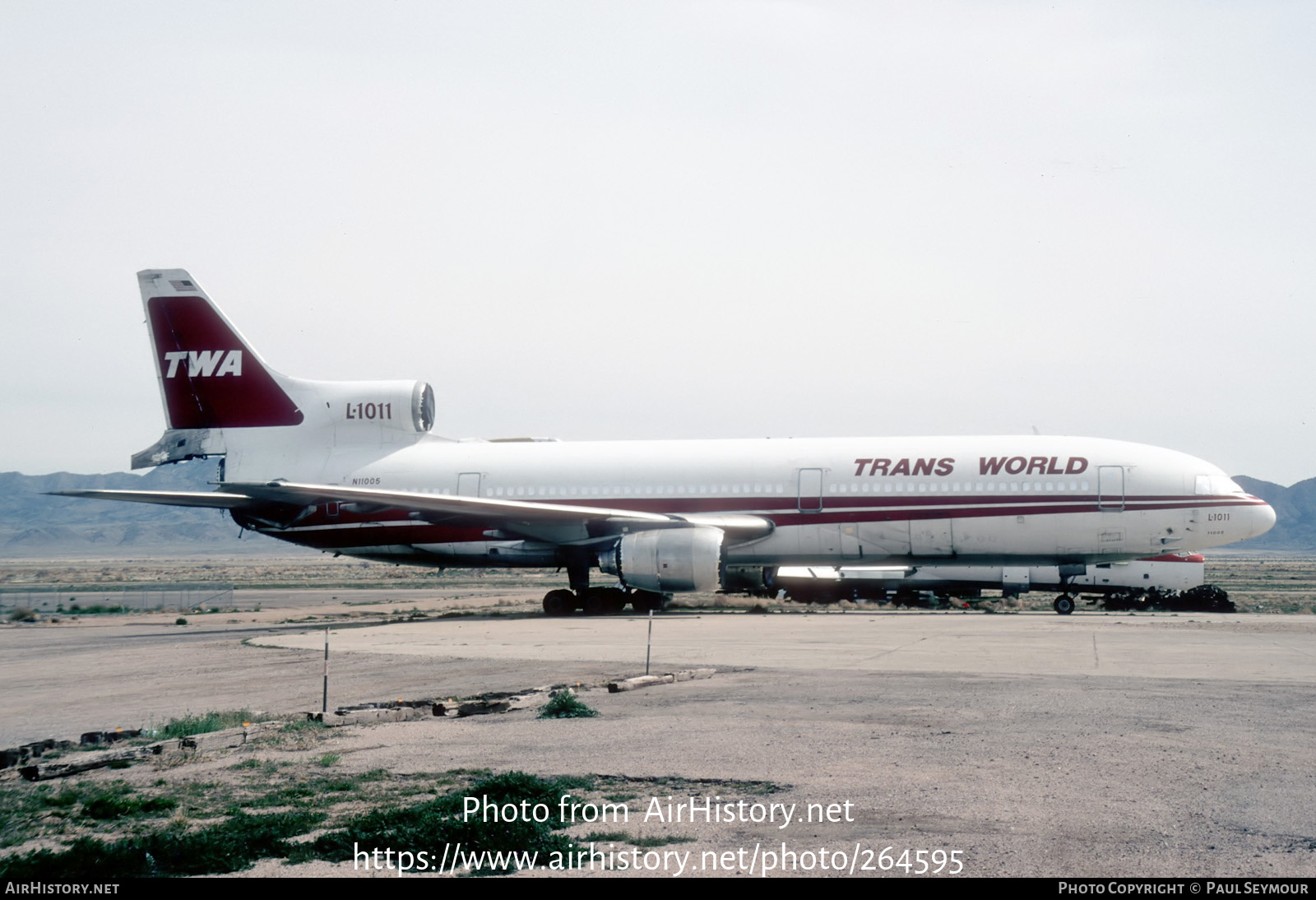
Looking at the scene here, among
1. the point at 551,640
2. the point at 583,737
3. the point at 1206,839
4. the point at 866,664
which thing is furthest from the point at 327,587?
the point at 1206,839

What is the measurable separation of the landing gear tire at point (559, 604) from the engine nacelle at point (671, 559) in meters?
3.60

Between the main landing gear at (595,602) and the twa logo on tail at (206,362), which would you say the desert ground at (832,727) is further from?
the twa logo on tail at (206,362)

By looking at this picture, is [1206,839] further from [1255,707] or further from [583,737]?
[1255,707]

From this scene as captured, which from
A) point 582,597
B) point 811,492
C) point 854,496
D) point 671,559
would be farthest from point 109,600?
point 854,496

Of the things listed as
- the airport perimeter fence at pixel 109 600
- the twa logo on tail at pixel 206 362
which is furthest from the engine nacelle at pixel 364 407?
the airport perimeter fence at pixel 109 600

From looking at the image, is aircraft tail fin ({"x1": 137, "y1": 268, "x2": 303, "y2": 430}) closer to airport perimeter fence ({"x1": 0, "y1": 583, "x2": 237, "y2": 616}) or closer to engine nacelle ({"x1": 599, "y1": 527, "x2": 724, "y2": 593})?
airport perimeter fence ({"x1": 0, "y1": 583, "x2": 237, "y2": 616})

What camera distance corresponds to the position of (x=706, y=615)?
29.2m

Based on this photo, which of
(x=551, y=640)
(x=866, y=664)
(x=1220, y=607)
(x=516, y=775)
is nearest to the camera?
(x=516, y=775)

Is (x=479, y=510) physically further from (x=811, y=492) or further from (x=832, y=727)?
(x=832, y=727)

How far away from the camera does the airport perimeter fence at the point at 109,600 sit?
38562 millimetres

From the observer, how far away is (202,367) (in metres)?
31.5

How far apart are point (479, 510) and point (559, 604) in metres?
4.08
